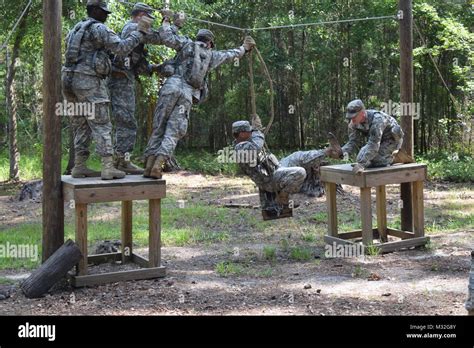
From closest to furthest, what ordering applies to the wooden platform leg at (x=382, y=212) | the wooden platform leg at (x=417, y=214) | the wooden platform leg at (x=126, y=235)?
the wooden platform leg at (x=126, y=235) < the wooden platform leg at (x=417, y=214) < the wooden platform leg at (x=382, y=212)

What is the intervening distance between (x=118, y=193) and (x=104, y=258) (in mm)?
1480

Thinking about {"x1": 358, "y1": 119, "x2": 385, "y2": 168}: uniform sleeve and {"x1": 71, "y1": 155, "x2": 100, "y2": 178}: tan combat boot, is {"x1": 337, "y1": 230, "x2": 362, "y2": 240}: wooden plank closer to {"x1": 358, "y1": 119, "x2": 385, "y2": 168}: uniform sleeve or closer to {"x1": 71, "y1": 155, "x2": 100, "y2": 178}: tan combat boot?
{"x1": 358, "y1": 119, "x2": 385, "y2": 168}: uniform sleeve

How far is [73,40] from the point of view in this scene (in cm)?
667

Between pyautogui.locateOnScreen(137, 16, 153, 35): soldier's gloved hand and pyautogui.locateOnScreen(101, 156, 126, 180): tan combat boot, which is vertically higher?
pyautogui.locateOnScreen(137, 16, 153, 35): soldier's gloved hand

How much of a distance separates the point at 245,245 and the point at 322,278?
242 cm

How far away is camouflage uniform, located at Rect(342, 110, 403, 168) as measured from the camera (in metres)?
8.16

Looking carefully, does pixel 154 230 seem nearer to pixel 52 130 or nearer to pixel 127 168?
pixel 127 168

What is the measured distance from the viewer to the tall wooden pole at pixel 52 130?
6652 millimetres

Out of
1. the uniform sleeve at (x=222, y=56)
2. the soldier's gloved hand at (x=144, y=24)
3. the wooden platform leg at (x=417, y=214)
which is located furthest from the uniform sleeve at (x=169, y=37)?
the wooden platform leg at (x=417, y=214)

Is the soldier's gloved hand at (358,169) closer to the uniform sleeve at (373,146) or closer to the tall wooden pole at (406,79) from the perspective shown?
the uniform sleeve at (373,146)

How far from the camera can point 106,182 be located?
660 centimetres

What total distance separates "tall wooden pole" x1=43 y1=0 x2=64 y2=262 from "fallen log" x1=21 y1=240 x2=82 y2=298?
36 centimetres

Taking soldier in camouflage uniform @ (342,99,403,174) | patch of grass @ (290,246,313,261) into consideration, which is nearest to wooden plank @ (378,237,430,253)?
patch of grass @ (290,246,313,261)

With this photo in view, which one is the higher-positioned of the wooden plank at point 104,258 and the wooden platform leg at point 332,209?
the wooden platform leg at point 332,209
